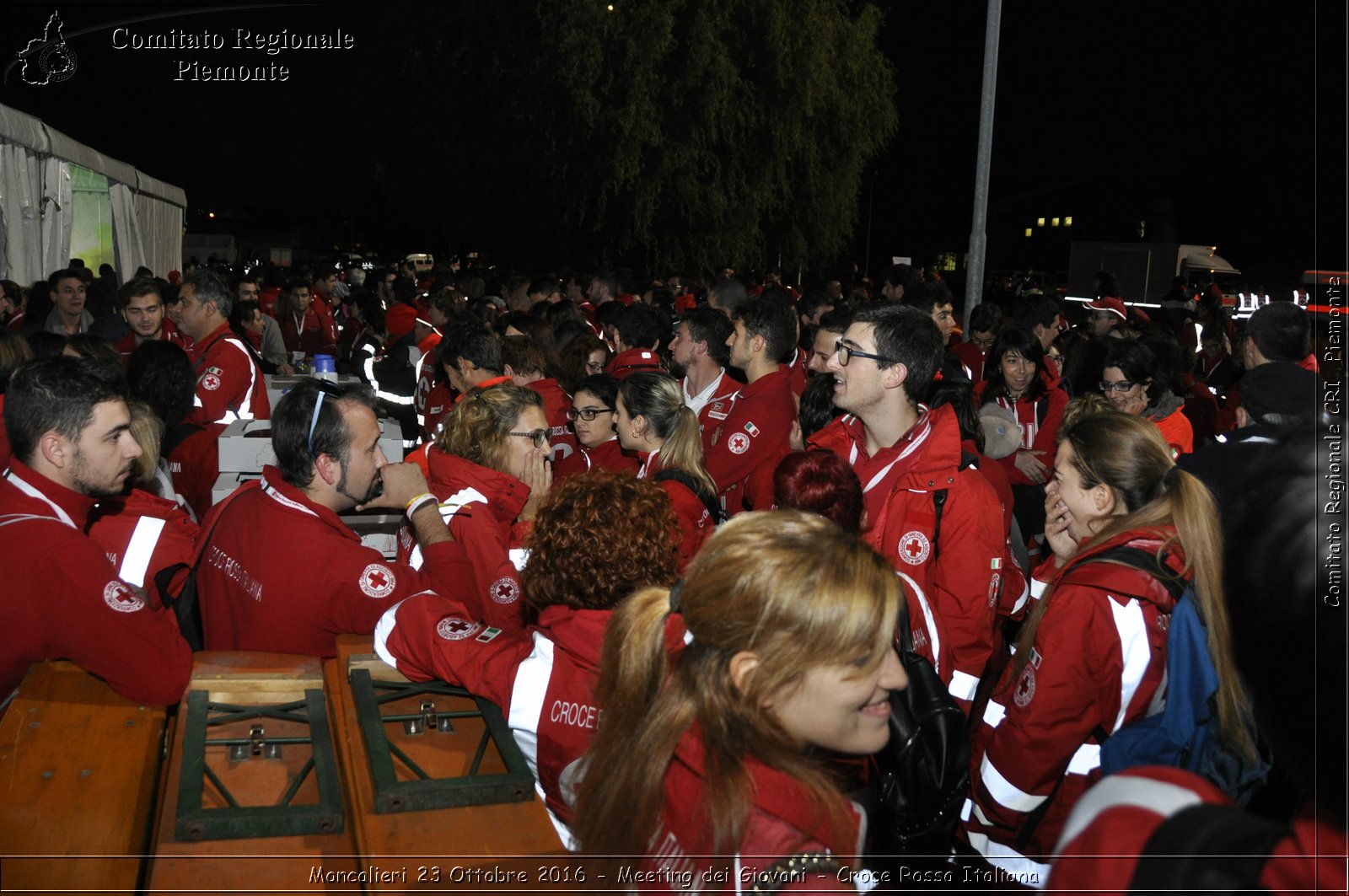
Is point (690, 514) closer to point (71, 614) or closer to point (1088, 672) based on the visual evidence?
point (1088, 672)

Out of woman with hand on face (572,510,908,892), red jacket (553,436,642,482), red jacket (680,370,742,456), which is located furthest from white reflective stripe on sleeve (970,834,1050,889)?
red jacket (680,370,742,456)

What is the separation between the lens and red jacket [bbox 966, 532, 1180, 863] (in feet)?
9.23

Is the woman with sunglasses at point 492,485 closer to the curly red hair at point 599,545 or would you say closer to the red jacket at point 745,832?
the curly red hair at point 599,545

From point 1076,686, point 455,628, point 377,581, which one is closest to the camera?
point 455,628

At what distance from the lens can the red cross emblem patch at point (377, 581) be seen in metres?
3.15

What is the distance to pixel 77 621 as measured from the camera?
2.62 m

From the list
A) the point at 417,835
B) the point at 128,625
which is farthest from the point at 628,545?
the point at 128,625

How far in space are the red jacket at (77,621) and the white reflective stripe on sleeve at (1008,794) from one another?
2204 millimetres

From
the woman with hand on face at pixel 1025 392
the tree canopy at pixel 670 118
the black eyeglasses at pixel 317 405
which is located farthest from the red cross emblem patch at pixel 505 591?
the tree canopy at pixel 670 118

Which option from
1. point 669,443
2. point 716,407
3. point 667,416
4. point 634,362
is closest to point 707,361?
point 716,407

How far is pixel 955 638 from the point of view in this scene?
3.65 meters

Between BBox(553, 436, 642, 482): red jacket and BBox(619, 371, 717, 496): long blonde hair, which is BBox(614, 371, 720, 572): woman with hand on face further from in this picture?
BBox(553, 436, 642, 482): red jacket

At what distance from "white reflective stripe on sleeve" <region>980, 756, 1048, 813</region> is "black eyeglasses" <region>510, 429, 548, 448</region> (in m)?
2.37

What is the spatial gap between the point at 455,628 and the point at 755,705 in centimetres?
116
